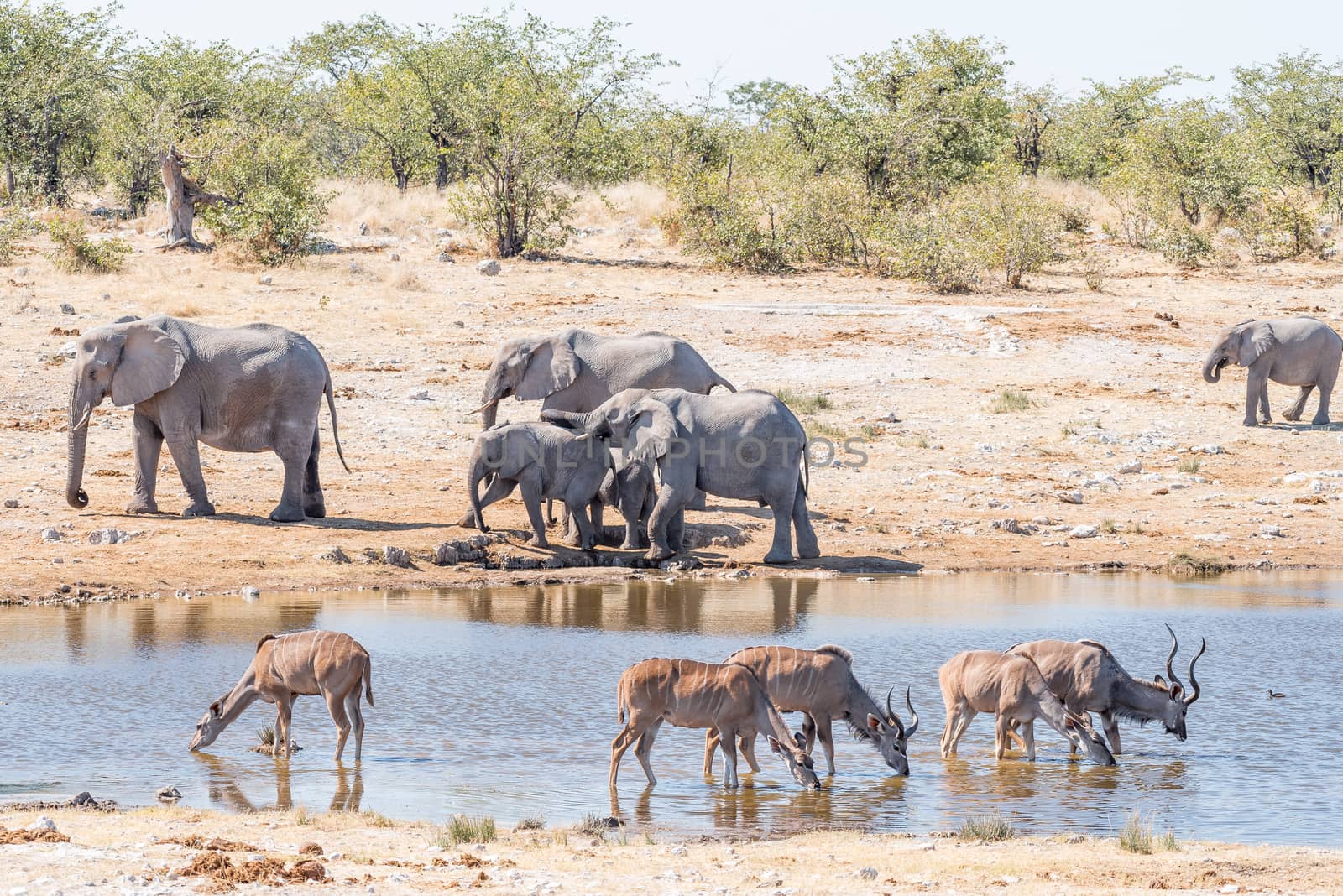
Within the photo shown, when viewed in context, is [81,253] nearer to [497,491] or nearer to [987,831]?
[497,491]

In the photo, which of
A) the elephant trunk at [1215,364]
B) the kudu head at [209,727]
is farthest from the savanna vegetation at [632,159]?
the kudu head at [209,727]

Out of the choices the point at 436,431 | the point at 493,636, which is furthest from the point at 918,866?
the point at 436,431

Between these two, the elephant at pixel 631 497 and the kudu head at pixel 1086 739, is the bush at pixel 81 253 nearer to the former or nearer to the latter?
the elephant at pixel 631 497

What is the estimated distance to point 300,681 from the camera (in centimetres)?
996

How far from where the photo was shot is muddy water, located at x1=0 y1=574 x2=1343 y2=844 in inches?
363

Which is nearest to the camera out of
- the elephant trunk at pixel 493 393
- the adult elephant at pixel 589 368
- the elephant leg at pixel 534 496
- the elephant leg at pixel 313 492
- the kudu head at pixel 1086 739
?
the kudu head at pixel 1086 739

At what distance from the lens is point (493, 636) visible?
1365 cm

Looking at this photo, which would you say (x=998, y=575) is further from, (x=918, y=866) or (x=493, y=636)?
(x=918, y=866)

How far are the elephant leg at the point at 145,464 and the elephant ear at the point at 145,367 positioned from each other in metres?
0.36

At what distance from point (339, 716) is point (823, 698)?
2785 mm

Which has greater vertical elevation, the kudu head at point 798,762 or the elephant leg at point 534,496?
the elephant leg at point 534,496

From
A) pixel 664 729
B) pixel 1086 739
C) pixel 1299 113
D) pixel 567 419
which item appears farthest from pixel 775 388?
pixel 1299 113

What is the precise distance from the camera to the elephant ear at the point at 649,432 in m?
16.4

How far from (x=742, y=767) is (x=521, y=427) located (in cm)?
720
